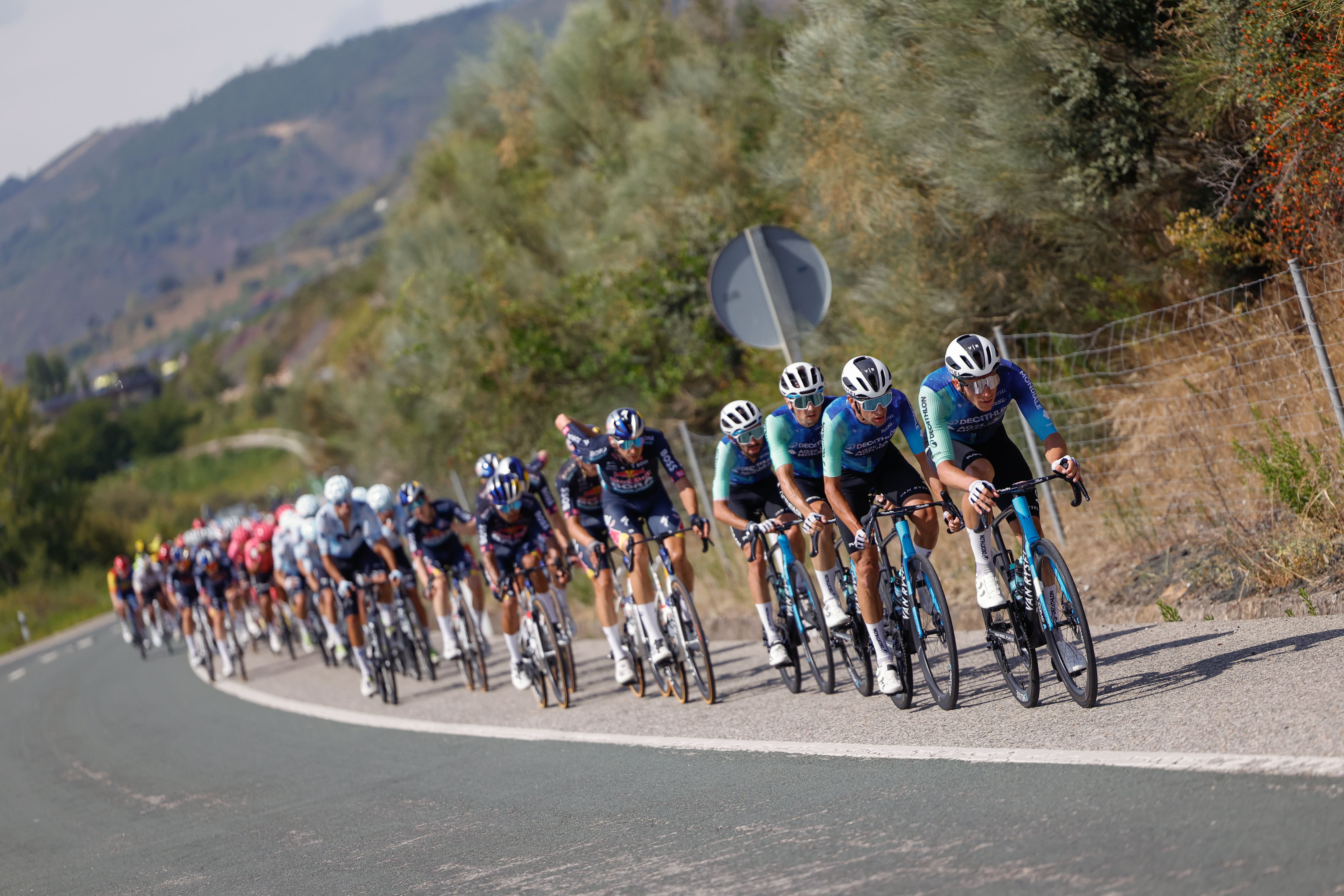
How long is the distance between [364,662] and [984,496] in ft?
29.5

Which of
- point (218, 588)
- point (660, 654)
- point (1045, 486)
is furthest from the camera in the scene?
point (218, 588)

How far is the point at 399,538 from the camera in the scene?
15.1 metres

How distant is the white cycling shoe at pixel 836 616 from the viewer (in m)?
8.03

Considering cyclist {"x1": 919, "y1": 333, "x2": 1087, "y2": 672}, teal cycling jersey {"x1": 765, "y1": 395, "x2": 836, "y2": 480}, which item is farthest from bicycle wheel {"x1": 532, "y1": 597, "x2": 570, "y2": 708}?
cyclist {"x1": 919, "y1": 333, "x2": 1087, "y2": 672}

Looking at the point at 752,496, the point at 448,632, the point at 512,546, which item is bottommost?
the point at 448,632

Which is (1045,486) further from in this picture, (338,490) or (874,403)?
(338,490)

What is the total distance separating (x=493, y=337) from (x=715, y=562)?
10.1 metres

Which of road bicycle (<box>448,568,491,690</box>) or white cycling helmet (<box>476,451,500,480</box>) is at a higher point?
white cycling helmet (<box>476,451,500,480</box>)

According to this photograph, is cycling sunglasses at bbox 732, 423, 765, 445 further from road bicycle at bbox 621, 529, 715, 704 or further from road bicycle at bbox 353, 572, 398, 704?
road bicycle at bbox 353, 572, 398, 704

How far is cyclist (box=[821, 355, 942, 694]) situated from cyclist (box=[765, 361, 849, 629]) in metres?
0.18

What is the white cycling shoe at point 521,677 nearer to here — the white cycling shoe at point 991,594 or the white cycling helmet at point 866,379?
the white cycling helmet at point 866,379

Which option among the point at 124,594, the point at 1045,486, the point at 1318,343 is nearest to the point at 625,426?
the point at 1045,486

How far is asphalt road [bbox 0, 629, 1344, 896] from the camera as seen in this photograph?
4430 millimetres

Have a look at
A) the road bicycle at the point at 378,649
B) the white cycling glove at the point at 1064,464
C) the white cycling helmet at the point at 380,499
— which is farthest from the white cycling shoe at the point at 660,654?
the white cycling helmet at the point at 380,499
